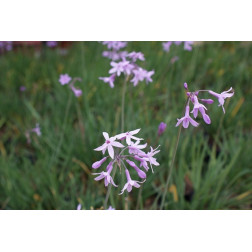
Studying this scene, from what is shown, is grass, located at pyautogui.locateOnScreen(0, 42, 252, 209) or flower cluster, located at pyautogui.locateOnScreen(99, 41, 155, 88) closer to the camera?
flower cluster, located at pyautogui.locateOnScreen(99, 41, 155, 88)

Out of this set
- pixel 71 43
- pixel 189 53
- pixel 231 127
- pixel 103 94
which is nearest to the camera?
pixel 231 127

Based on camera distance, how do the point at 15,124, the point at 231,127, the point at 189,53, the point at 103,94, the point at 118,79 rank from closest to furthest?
the point at 118,79
the point at 231,127
the point at 103,94
the point at 15,124
the point at 189,53

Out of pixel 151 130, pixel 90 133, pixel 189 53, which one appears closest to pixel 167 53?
pixel 189 53

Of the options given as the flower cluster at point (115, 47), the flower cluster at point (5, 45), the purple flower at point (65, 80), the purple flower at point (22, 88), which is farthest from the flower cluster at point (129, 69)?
the flower cluster at point (5, 45)

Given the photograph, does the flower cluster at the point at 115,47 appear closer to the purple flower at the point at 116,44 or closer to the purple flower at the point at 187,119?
the purple flower at the point at 116,44

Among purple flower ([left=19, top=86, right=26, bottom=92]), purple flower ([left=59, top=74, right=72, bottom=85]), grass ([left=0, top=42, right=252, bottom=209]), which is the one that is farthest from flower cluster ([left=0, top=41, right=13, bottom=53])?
purple flower ([left=59, top=74, right=72, bottom=85])

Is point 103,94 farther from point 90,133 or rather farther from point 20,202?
point 20,202

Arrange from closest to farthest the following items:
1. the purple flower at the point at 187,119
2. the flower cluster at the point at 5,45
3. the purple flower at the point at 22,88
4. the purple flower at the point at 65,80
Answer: the purple flower at the point at 187,119
the purple flower at the point at 65,80
the purple flower at the point at 22,88
the flower cluster at the point at 5,45

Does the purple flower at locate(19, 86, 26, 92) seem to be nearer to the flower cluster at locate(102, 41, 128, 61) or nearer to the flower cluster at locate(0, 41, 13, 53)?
the flower cluster at locate(0, 41, 13, 53)
